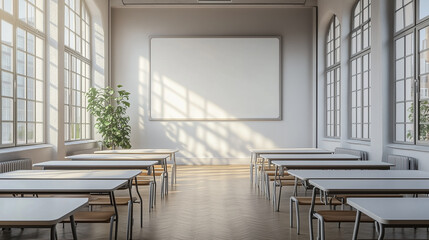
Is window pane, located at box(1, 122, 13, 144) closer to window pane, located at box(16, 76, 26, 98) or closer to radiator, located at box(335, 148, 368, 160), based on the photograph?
window pane, located at box(16, 76, 26, 98)

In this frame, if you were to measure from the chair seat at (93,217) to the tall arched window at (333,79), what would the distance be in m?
8.24

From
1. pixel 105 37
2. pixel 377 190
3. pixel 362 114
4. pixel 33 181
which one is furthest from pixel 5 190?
pixel 105 37

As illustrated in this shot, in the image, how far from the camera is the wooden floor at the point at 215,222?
15.0 feet

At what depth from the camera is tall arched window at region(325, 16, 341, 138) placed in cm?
1106

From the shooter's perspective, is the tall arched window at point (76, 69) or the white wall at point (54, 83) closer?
the white wall at point (54, 83)

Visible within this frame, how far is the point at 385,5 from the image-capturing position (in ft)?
25.7

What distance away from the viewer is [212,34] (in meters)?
12.8

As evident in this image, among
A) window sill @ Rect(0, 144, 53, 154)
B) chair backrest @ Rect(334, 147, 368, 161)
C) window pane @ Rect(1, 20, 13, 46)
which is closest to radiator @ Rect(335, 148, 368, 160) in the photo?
chair backrest @ Rect(334, 147, 368, 161)

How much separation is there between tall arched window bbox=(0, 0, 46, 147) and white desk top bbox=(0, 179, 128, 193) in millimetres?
3710

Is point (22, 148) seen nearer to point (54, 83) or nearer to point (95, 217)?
point (54, 83)

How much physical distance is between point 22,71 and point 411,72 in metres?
6.37

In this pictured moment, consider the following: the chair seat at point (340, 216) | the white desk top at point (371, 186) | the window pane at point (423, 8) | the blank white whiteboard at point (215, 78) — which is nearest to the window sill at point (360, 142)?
the window pane at point (423, 8)

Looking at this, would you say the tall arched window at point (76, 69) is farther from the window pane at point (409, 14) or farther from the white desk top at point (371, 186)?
the white desk top at point (371, 186)

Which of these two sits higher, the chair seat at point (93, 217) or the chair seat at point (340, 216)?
the chair seat at point (340, 216)
